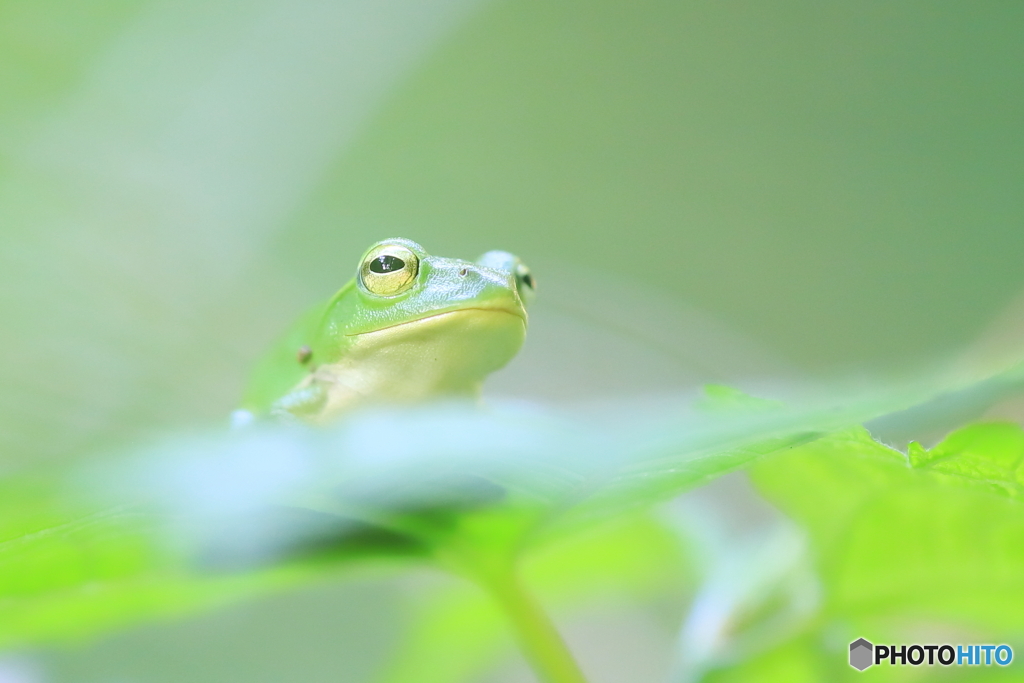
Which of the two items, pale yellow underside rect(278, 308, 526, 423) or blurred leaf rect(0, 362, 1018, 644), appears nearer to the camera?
blurred leaf rect(0, 362, 1018, 644)

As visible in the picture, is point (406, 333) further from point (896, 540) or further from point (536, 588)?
point (896, 540)

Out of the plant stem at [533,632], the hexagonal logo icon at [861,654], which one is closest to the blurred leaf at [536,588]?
the hexagonal logo icon at [861,654]

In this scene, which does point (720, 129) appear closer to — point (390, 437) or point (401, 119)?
point (401, 119)

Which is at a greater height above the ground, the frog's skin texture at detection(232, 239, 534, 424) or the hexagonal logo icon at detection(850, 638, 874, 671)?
the frog's skin texture at detection(232, 239, 534, 424)

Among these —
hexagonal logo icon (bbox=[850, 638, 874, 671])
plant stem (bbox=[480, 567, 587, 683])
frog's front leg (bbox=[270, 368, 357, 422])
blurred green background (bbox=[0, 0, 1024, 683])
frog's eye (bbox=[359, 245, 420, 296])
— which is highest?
blurred green background (bbox=[0, 0, 1024, 683])

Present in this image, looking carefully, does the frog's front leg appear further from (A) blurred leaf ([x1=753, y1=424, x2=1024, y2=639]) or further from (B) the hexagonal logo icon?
(B) the hexagonal logo icon

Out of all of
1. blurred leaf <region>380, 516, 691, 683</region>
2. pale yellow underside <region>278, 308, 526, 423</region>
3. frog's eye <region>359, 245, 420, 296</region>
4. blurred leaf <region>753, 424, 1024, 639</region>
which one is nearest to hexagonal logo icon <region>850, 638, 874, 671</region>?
blurred leaf <region>753, 424, 1024, 639</region>
